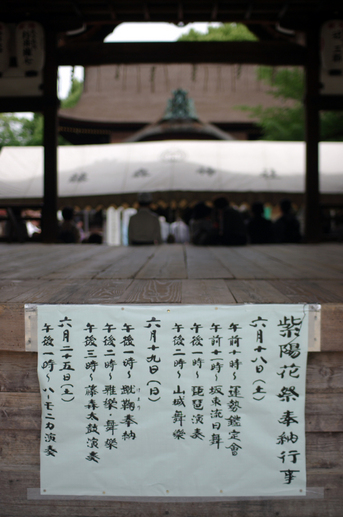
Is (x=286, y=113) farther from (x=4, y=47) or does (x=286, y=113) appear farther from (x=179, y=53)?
(x=4, y=47)

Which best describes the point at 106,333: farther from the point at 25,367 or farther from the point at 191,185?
the point at 191,185

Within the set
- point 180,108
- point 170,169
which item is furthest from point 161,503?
point 180,108

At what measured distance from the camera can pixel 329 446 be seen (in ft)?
5.65

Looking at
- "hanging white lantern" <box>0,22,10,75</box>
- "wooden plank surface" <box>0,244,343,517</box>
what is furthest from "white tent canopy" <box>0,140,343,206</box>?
"wooden plank surface" <box>0,244,343,517</box>

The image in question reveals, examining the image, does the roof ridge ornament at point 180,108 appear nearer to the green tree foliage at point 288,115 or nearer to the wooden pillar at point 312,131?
the green tree foliage at point 288,115

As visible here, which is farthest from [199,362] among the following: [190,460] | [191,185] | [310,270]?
[191,185]

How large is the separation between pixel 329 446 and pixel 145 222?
359 cm

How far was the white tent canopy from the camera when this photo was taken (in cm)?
746

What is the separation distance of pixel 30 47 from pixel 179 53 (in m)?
1.96

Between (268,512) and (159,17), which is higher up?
(159,17)

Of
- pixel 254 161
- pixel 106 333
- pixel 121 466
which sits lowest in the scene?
pixel 121 466

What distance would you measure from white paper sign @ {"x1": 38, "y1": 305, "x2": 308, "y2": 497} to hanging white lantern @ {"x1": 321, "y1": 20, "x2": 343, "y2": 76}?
15.5 feet

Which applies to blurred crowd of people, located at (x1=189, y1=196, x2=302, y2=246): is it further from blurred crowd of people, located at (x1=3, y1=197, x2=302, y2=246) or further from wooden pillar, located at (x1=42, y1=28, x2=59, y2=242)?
wooden pillar, located at (x1=42, y1=28, x2=59, y2=242)

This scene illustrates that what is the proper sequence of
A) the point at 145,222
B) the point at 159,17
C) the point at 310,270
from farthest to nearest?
the point at 159,17 → the point at 145,222 → the point at 310,270
